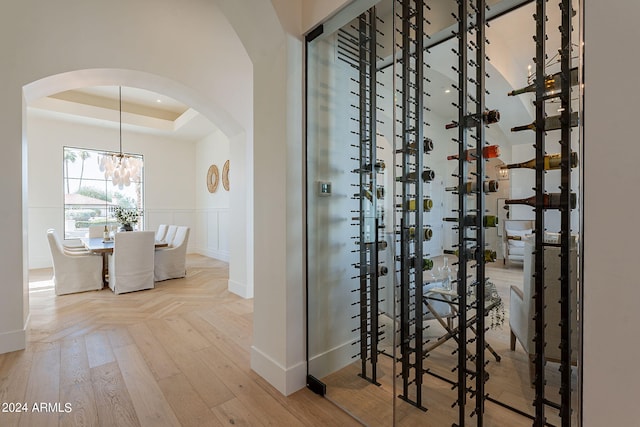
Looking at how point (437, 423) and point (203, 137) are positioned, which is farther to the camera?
point (203, 137)

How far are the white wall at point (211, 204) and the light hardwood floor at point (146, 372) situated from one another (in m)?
→ 3.40

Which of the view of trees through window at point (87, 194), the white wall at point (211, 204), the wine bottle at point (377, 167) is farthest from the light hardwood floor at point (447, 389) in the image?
the view of trees through window at point (87, 194)

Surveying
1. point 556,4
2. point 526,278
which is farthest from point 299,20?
point 526,278

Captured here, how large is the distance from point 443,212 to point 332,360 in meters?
1.22

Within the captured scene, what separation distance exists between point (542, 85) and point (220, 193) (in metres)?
6.62

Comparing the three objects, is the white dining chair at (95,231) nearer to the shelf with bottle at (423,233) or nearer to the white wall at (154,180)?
the white wall at (154,180)

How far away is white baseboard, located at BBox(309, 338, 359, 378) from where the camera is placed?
1904 millimetres

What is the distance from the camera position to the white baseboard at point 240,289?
12.6 feet

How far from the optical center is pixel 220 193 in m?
6.96

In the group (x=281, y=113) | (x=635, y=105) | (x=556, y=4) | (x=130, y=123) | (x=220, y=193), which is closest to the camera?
(x=635, y=105)

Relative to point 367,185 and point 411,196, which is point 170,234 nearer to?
point 367,185

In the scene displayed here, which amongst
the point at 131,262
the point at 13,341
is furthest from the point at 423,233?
the point at 131,262

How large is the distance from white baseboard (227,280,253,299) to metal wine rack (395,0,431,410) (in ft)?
8.52

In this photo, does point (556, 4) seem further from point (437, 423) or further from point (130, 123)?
point (130, 123)
